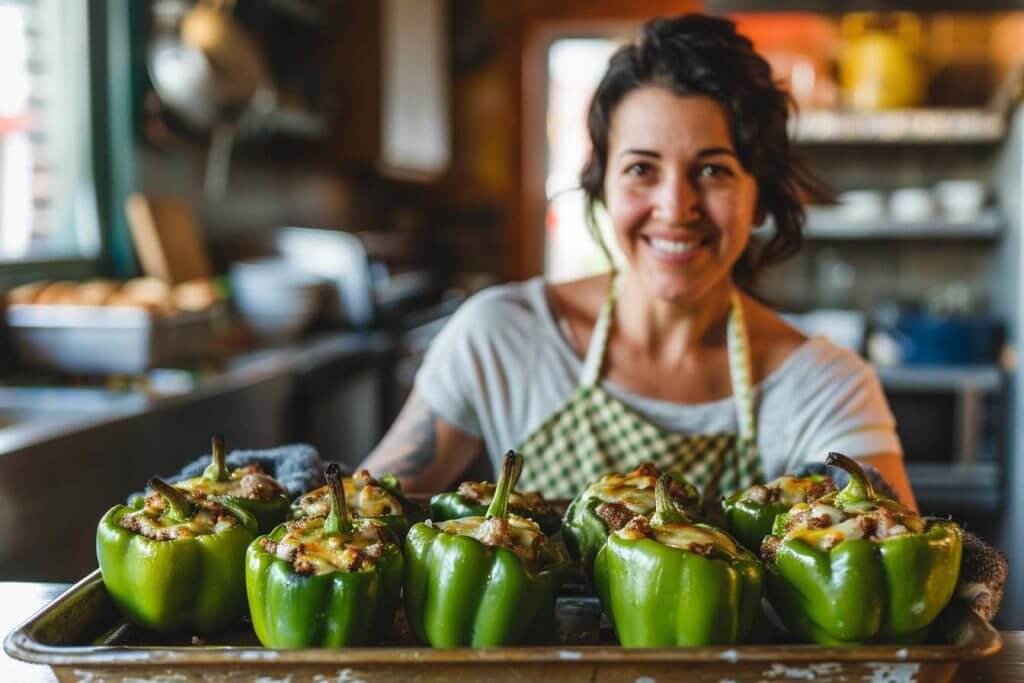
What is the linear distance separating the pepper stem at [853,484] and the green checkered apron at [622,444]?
70 cm

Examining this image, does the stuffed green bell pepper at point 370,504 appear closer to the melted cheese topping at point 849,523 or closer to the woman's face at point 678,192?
the melted cheese topping at point 849,523

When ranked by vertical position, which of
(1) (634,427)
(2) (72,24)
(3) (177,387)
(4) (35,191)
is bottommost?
(3) (177,387)

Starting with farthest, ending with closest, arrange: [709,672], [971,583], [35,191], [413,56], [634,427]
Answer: [413,56] < [35,191] < [634,427] < [971,583] < [709,672]

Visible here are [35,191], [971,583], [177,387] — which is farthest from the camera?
[35,191]

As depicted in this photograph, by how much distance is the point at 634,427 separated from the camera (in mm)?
1645

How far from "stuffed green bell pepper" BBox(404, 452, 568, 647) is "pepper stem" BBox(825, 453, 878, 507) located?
0.75ft

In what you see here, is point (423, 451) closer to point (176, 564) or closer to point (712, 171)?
point (712, 171)

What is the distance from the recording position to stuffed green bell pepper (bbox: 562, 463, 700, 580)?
0.96 m

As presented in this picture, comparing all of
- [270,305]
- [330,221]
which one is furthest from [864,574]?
[330,221]

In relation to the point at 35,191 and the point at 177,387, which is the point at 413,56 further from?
the point at 177,387

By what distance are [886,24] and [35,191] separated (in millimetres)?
3537

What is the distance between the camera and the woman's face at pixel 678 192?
1529 mm

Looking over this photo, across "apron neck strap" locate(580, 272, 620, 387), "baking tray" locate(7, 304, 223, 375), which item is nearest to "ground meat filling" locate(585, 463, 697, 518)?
"apron neck strap" locate(580, 272, 620, 387)

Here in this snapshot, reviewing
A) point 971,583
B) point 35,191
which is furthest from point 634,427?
point 35,191
